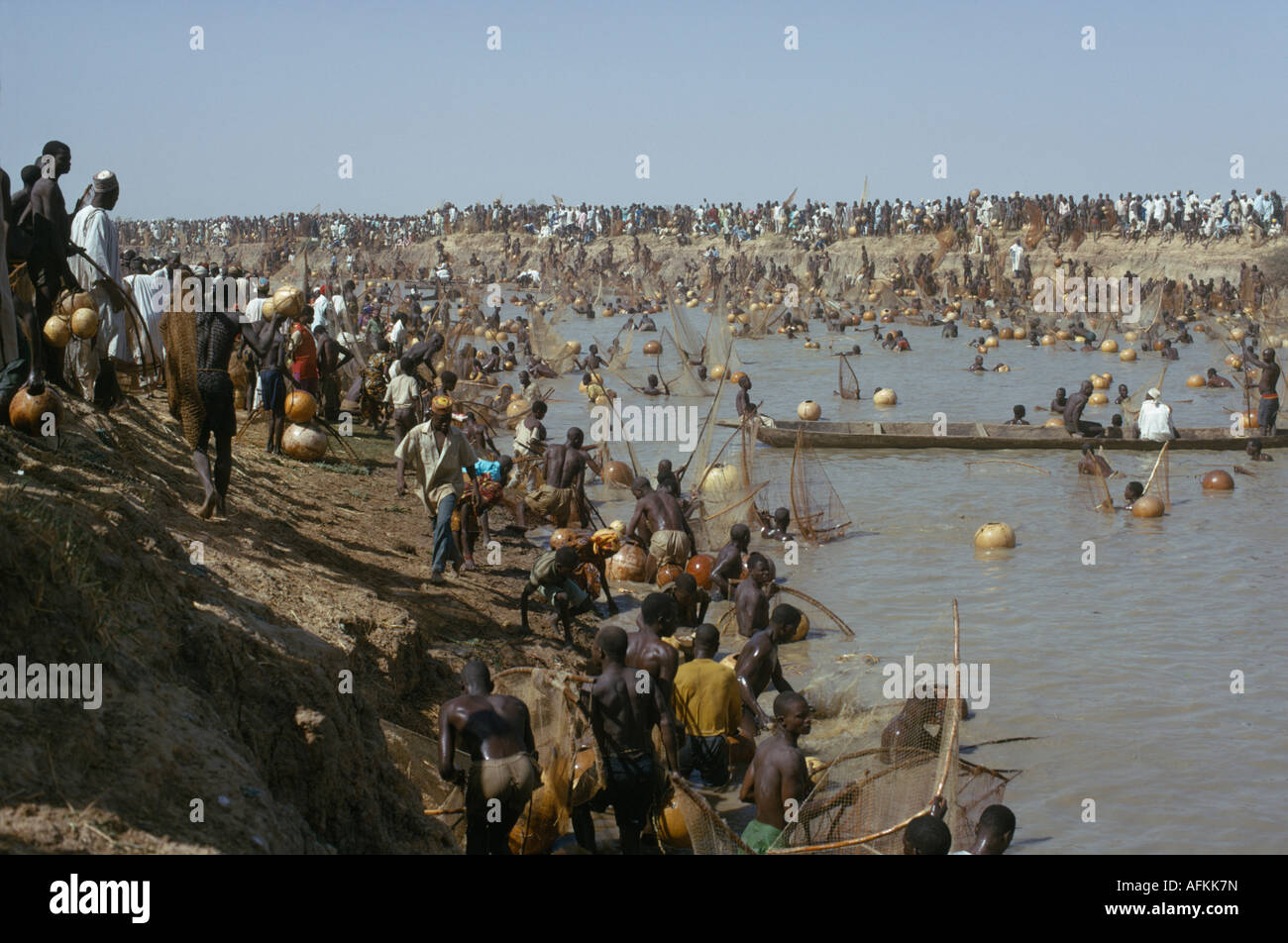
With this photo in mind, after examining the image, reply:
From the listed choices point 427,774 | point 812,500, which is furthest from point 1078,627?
point 427,774

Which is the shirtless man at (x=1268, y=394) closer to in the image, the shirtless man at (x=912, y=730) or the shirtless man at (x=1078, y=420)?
the shirtless man at (x=1078, y=420)

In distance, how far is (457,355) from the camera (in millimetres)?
18766

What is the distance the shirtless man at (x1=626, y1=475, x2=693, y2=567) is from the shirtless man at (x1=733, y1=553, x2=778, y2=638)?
5.67 feet

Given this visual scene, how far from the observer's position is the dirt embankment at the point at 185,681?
3.76m

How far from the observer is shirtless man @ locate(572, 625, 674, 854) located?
19.1ft

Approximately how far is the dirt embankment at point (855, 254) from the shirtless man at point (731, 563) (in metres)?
17.1

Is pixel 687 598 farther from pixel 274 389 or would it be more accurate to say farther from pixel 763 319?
pixel 763 319

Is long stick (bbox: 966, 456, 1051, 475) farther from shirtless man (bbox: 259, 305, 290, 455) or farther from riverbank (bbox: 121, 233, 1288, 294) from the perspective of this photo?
riverbank (bbox: 121, 233, 1288, 294)

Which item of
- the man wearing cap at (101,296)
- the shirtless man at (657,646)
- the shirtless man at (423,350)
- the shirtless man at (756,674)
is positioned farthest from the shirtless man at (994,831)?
the shirtless man at (423,350)

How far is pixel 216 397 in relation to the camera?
26.7ft

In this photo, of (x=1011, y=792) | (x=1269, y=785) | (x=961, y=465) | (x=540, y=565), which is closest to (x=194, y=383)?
(x=540, y=565)

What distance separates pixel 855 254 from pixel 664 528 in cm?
4293

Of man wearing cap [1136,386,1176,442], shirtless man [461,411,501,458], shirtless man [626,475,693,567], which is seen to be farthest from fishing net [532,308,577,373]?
shirtless man [626,475,693,567]

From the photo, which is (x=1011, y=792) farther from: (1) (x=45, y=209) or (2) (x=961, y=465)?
(2) (x=961, y=465)
